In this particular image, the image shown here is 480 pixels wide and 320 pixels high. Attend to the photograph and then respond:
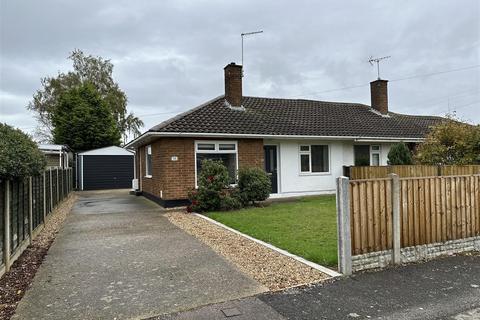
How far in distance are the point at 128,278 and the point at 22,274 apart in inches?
66.9

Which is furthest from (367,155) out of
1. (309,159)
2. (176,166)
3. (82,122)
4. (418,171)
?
(82,122)

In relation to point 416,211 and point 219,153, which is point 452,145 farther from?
point 219,153

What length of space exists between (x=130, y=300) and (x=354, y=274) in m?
3.03

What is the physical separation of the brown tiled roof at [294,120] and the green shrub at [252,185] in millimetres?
2021

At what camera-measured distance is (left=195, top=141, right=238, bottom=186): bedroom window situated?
43.1 ft

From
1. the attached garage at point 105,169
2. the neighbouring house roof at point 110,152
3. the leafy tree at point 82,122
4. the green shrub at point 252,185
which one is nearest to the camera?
the green shrub at point 252,185

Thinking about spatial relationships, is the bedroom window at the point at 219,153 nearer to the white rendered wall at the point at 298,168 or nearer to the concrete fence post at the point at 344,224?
A: the white rendered wall at the point at 298,168

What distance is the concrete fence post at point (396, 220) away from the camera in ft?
17.8

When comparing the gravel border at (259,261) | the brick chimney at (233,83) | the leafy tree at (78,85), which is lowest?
the gravel border at (259,261)

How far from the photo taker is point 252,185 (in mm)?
11969

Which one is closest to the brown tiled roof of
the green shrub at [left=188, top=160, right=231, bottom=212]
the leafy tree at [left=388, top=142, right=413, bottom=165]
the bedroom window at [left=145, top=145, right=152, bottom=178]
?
the leafy tree at [left=388, top=142, right=413, bottom=165]

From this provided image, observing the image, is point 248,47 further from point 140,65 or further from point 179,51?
point 140,65

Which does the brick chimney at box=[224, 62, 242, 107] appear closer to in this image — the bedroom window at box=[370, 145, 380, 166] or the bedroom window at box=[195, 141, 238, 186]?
the bedroom window at box=[195, 141, 238, 186]

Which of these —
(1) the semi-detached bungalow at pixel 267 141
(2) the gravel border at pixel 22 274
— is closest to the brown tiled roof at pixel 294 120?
(1) the semi-detached bungalow at pixel 267 141
